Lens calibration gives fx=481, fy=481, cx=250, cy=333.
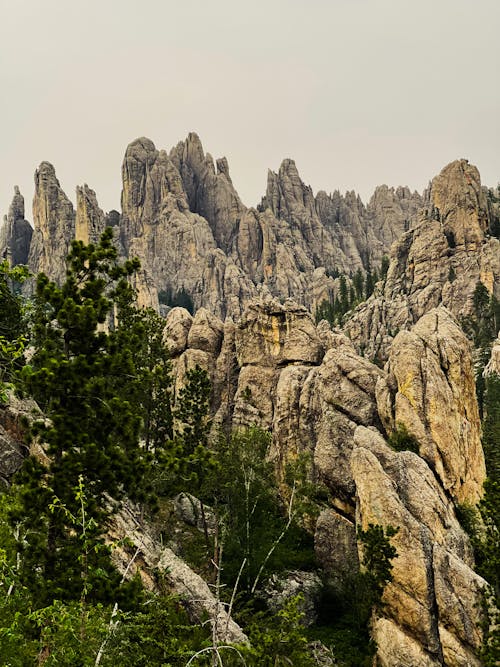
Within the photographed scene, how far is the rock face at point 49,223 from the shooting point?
17125cm

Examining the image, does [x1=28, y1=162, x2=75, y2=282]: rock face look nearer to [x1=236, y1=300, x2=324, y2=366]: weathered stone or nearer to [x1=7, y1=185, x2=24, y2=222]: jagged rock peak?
[x1=7, y1=185, x2=24, y2=222]: jagged rock peak

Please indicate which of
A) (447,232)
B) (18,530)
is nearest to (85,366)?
(18,530)

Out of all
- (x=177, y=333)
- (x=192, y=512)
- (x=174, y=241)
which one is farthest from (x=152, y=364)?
(x=174, y=241)

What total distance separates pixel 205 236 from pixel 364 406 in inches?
6142

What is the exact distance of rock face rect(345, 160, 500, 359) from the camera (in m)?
105

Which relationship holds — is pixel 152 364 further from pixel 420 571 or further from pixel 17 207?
pixel 17 207

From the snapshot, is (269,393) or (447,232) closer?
(269,393)

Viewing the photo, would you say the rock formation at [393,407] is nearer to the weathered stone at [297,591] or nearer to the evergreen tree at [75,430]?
the weathered stone at [297,591]

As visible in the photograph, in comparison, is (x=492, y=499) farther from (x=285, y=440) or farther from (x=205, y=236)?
(x=205, y=236)

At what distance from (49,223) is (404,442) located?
16994cm

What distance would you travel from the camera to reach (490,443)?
5016 centimetres

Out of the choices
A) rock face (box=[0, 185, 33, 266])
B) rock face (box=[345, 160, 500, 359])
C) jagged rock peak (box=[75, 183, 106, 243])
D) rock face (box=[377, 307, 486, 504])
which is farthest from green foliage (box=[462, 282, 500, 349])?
rock face (box=[0, 185, 33, 266])

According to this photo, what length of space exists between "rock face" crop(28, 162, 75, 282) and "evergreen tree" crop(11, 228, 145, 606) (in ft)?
543

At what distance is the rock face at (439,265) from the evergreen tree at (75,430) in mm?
87131
